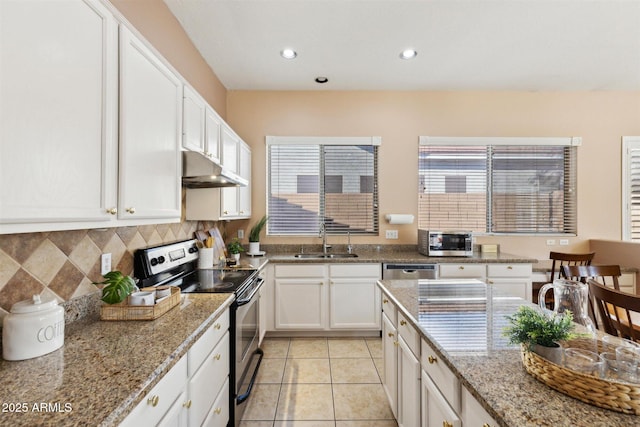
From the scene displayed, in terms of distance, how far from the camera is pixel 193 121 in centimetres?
187

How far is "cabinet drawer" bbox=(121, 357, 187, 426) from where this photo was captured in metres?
0.81

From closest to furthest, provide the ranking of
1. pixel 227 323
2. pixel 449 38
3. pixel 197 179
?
pixel 227 323 < pixel 197 179 < pixel 449 38

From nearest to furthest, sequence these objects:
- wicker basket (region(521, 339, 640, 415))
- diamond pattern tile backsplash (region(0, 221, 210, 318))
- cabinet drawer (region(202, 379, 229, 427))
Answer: wicker basket (region(521, 339, 640, 415)) → diamond pattern tile backsplash (region(0, 221, 210, 318)) → cabinet drawer (region(202, 379, 229, 427))

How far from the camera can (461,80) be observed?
3264 millimetres

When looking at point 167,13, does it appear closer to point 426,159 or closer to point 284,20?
point 284,20

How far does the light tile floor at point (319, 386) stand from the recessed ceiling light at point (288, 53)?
297 cm

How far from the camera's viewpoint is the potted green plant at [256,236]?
3.21 m

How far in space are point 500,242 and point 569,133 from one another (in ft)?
5.46

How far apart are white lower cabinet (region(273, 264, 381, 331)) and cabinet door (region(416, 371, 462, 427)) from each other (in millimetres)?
1756

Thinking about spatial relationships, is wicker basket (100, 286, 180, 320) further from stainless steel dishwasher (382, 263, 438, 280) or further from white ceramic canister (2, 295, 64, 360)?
stainless steel dishwasher (382, 263, 438, 280)

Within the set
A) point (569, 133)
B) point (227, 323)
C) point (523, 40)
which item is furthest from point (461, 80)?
point (227, 323)

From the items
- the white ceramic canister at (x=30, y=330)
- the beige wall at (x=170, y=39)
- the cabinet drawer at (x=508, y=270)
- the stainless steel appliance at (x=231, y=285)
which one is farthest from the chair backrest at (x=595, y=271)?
the beige wall at (x=170, y=39)

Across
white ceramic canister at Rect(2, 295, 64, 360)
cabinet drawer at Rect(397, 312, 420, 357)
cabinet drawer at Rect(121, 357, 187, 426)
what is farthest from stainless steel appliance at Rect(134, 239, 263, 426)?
cabinet drawer at Rect(397, 312, 420, 357)

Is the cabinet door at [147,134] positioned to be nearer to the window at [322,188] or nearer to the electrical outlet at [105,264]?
the electrical outlet at [105,264]
